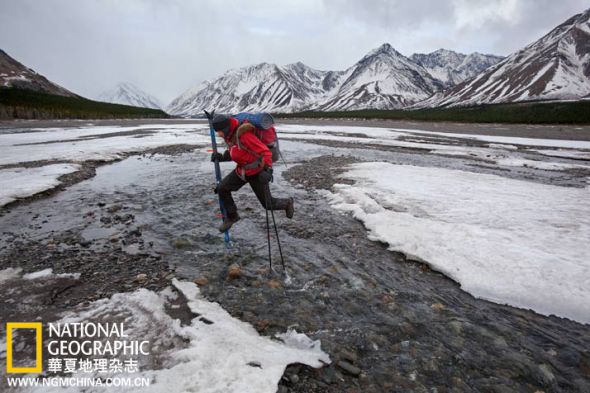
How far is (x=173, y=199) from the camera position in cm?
1202

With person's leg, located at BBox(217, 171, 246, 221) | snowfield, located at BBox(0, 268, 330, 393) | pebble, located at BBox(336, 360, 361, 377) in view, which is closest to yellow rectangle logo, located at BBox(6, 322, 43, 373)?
snowfield, located at BBox(0, 268, 330, 393)

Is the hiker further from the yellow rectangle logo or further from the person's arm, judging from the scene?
the yellow rectangle logo

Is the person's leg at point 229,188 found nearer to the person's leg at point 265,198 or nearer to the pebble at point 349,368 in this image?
the person's leg at point 265,198

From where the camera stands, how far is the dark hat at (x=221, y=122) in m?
6.41

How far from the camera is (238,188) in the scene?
291 inches

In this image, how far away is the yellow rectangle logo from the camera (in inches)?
149

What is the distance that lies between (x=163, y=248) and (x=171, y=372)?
4218mm

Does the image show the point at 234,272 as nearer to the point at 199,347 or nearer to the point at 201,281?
the point at 201,281

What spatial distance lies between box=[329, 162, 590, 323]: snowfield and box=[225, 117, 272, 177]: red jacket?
3760 mm

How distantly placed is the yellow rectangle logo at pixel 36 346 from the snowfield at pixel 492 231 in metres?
6.83

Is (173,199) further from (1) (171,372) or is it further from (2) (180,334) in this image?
(1) (171,372)

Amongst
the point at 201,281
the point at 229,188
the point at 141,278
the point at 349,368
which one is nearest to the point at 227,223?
the point at 229,188

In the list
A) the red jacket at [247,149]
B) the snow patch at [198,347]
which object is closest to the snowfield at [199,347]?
the snow patch at [198,347]

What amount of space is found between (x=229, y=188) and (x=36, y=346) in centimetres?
433
